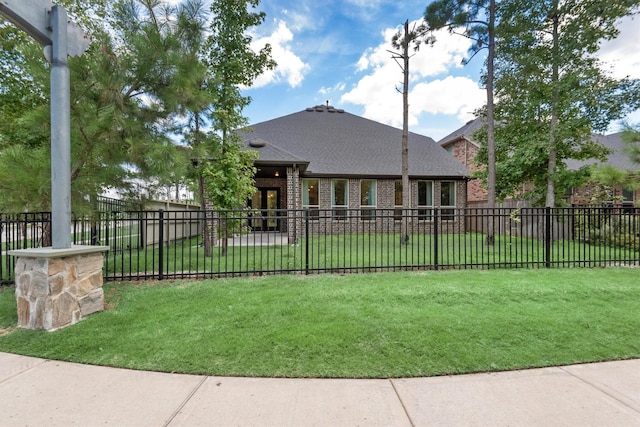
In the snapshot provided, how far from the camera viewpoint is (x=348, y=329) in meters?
3.42

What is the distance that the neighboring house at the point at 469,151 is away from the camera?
1847 cm

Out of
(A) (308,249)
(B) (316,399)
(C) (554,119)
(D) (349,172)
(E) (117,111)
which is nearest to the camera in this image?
(B) (316,399)

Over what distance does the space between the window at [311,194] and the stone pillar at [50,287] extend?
34.6 feet

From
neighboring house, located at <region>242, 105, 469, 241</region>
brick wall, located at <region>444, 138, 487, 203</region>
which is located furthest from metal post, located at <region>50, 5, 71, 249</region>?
brick wall, located at <region>444, 138, 487, 203</region>

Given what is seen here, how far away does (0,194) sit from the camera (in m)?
4.33

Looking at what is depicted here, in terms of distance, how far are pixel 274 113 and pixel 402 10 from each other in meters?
10.7

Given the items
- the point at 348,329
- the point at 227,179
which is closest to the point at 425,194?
the point at 227,179

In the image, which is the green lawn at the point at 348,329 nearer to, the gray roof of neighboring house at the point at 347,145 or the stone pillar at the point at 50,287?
the stone pillar at the point at 50,287

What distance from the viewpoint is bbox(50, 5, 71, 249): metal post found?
374 cm

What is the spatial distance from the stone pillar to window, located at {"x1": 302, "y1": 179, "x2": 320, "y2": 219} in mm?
10551

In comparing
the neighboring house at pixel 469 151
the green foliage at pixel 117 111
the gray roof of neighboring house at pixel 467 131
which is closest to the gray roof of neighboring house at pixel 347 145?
the neighboring house at pixel 469 151

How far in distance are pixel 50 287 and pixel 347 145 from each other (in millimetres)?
14419

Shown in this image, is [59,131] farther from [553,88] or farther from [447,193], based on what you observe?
[447,193]

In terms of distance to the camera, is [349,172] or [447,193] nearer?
[349,172]
